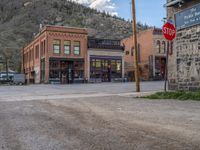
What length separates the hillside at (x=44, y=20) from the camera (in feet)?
326

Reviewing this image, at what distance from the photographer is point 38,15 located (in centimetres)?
11725

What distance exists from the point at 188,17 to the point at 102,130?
1179 cm

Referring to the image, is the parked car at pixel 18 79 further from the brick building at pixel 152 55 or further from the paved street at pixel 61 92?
the paved street at pixel 61 92

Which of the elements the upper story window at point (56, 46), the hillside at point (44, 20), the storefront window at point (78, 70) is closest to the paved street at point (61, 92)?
the upper story window at point (56, 46)

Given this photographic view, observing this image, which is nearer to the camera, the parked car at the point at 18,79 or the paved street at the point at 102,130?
the paved street at the point at 102,130

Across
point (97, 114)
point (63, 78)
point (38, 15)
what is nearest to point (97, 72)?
point (63, 78)

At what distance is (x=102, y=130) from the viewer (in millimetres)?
7598

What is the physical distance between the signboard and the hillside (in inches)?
2910

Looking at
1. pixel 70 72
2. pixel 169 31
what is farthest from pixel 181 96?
pixel 70 72

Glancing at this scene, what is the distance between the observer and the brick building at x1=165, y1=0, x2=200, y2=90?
17.1 m

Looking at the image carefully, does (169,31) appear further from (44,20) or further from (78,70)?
(44,20)

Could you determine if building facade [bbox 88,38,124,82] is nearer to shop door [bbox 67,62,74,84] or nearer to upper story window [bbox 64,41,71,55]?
shop door [bbox 67,62,74,84]

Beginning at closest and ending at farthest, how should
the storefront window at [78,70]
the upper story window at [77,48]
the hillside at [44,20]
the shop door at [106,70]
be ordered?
1. the storefront window at [78,70]
2. the upper story window at [77,48]
3. the shop door at [106,70]
4. the hillside at [44,20]

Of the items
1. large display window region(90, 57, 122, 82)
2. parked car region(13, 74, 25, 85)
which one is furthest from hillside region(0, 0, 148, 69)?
large display window region(90, 57, 122, 82)
